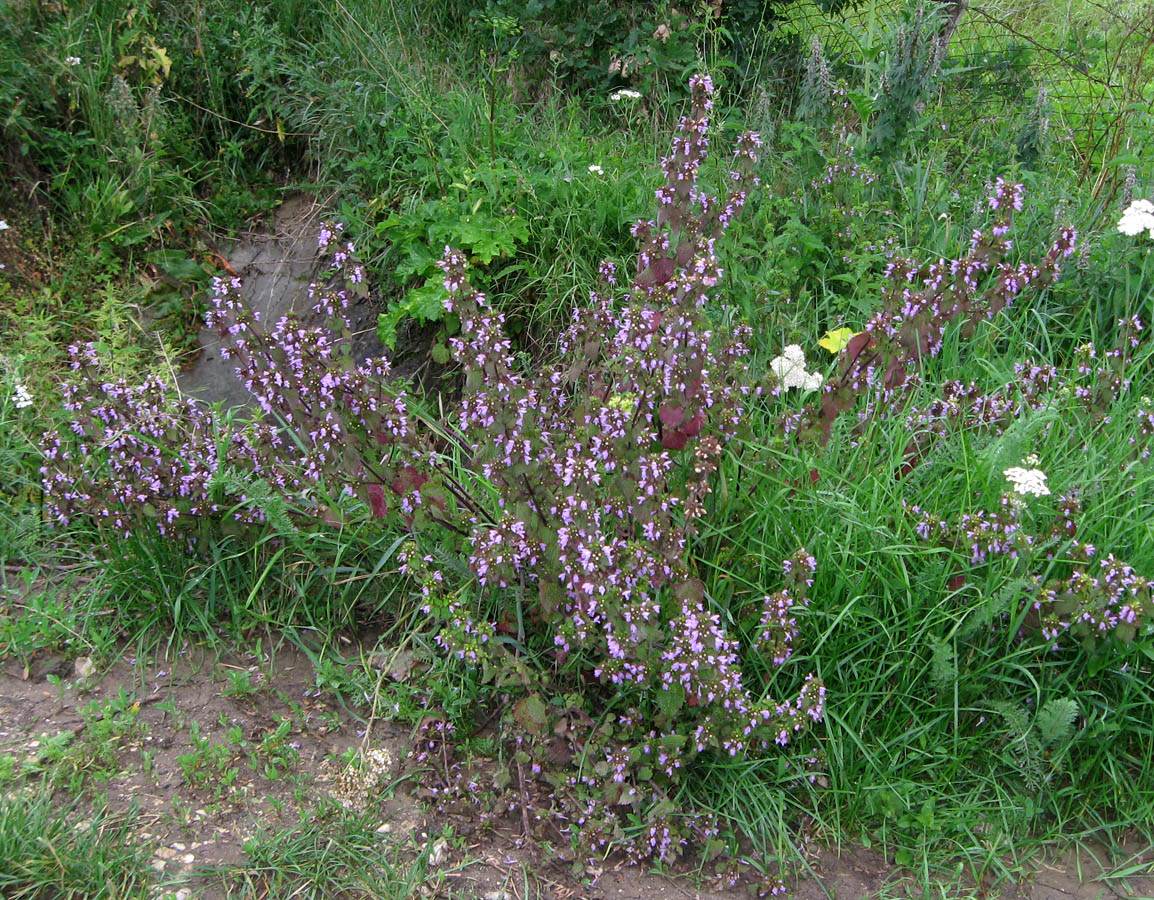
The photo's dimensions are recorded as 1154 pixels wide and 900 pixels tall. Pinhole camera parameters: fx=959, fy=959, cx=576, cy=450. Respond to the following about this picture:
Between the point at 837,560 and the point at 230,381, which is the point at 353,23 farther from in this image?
the point at 837,560

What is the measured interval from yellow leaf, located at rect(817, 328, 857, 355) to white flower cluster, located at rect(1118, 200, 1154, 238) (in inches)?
41.4

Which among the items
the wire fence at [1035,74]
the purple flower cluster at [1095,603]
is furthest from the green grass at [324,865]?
the wire fence at [1035,74]

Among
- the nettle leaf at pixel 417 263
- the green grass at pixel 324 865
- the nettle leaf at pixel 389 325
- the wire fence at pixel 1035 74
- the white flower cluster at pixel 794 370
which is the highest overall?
the wire fence at pixel 1035 74

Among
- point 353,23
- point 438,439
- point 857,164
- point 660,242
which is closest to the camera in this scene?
point 660,242

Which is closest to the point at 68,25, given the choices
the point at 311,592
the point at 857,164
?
the point at 311,592

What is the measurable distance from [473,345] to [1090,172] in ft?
12.0

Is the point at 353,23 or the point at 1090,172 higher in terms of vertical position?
the point at 353,23

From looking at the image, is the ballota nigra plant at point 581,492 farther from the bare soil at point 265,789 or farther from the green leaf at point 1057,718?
the green leaf at point 1057,718

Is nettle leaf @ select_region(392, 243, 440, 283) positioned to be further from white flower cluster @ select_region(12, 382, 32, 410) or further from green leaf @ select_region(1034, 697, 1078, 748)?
green leaf @ select_region(1034, 697, 1078, 748)

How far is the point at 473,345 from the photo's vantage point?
2.62 metres

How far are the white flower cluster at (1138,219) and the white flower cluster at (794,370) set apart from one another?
4.36 feet

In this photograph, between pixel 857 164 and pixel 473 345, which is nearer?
pixel 473 345

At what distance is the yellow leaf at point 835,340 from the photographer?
143 inches

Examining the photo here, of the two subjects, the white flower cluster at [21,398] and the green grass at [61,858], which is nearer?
the green grass at [61,858]
